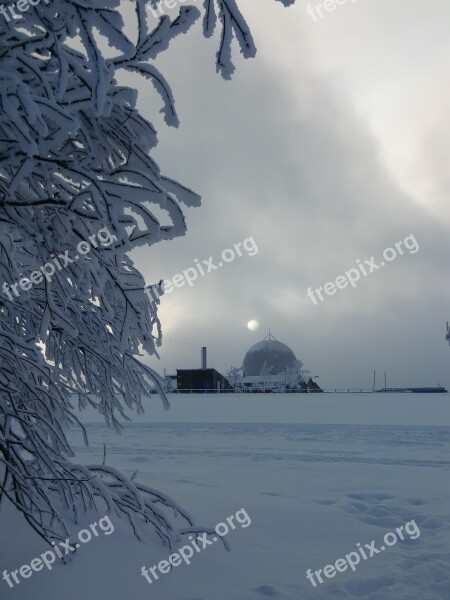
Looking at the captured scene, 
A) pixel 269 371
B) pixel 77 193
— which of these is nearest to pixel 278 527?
pixel 77 193

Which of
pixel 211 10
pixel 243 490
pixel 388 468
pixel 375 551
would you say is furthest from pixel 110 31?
pixel 388 468

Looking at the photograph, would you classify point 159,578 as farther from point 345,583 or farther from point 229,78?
point 229,78

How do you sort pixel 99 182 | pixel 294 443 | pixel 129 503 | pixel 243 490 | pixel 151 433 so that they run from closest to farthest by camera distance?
pixel 99 182 < pixel 129 503 < pixel 243 490 < pixel 294 443 < pixel 151 433

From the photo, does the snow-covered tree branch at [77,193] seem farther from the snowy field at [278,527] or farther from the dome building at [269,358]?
the dome building at [269,358]

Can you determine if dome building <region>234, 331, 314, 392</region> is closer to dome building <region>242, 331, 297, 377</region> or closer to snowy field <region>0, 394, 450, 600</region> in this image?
dome building <region>242, 331, 297, 377</region>

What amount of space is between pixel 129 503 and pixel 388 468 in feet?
15.3

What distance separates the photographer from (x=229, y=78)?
221cm

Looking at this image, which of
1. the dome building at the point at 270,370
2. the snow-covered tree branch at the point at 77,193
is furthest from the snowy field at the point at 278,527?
the dome building at the point at 270,370

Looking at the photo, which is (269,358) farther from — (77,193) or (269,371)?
(77,193)

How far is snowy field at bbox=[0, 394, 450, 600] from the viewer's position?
3.13 meters

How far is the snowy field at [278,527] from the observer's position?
3.13 m

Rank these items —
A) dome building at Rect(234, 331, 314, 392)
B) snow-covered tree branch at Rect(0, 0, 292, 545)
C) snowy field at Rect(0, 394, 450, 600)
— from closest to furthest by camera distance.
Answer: snow-covered tree branch at Rect(0, 0, 292, 545), snowy field at Rect(0, 394, 450, 600), dome building at Rect(234, 331, 314, 392)

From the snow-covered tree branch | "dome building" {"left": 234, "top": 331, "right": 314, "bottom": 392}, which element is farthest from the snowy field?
"dome building" {"left": 234, "top": 331, "right": 314, "bottom": 392}

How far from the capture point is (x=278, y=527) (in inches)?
172
